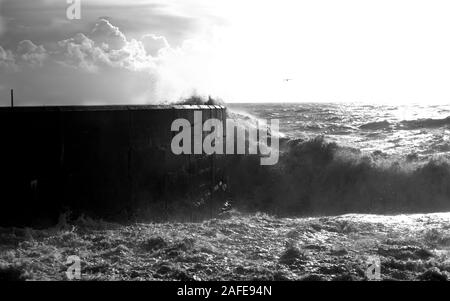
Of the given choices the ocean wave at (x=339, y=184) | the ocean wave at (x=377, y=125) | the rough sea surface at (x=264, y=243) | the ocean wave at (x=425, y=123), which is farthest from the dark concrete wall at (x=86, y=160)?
the ocean wave at (x=377, y=125)

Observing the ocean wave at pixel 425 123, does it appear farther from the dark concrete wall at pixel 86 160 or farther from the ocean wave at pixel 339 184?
the dark concrete wall at pixel 86 160

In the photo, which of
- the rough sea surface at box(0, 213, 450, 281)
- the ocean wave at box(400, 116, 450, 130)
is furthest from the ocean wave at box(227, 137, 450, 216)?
the ocean wave at box(400, 116, 450, 130)

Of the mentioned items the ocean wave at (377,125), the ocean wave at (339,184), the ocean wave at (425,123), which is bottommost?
the ocean wave at (339,184)

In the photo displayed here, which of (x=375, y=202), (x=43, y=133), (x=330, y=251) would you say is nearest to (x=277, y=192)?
(x=375, y=202)

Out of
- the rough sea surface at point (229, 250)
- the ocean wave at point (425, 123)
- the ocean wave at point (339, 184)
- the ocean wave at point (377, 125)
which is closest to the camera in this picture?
the rough sea surface at point (229, 250)

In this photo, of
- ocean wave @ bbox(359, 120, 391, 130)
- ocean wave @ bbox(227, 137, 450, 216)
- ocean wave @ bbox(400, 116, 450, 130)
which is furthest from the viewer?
ocean wave @ bbox(359, 120, 391, 130)

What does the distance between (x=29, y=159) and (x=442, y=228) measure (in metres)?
6.85

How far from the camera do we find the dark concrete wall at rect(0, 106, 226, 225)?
24.8 ft

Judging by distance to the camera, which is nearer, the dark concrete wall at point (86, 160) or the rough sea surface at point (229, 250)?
the rough sea surface at point (229, 250)

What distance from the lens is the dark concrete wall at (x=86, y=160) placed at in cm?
757

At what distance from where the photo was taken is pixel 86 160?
8117mm

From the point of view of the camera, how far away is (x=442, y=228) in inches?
322

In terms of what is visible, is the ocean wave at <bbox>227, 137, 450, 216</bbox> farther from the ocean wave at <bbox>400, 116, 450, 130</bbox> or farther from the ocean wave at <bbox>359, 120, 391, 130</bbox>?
the ocean wave at <bbox>359, 120, 391, 130</bbox>

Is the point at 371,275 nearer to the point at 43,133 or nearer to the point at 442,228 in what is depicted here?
the point at 442,228
